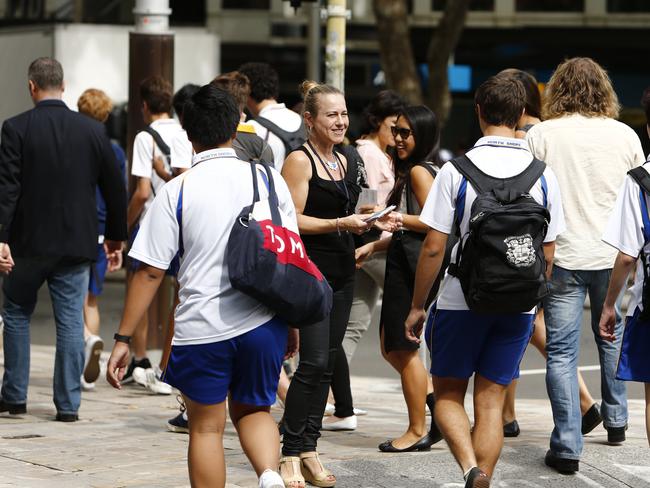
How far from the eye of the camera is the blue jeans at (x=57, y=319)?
802cm

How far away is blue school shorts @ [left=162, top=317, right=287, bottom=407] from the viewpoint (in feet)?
16.8

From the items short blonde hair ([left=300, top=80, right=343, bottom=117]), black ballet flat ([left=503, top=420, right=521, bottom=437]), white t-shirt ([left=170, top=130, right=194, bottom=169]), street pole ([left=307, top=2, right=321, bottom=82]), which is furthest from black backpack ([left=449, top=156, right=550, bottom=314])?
street pole ([left=307, top=2, right=321, bottom=82])

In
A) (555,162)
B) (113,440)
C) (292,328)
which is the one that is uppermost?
(555,162)

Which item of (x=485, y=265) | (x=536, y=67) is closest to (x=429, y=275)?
(x=485, y=265)

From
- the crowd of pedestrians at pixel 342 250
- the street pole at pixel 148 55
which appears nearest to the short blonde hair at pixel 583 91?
the crowd of pedestrians at pixel 342 250

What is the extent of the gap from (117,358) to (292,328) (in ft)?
2.46

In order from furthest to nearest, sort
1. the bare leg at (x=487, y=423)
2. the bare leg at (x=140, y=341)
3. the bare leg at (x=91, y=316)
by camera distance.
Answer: the bare leg at (x=91, y=316), the bare leg at (x=140, y=341), the bare leg at (x=487, y=423)

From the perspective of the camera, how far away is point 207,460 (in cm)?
511

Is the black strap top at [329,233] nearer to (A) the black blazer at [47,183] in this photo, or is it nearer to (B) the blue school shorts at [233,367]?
(B) the blue school shorts at [233,367]

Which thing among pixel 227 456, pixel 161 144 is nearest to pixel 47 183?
pixel 161 144

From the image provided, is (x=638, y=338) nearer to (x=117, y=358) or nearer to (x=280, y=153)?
(x=117, y=358)

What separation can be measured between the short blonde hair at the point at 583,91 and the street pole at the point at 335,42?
8.35ft

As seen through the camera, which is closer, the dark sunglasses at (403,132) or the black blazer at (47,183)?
the dark sunglasses at (403,132)

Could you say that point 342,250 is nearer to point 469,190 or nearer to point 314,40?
point 469,190
